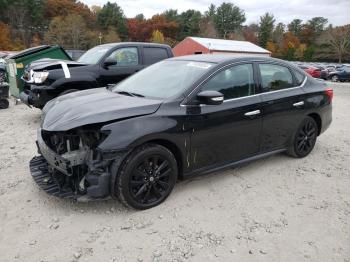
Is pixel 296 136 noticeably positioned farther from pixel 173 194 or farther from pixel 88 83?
pixel 88 83

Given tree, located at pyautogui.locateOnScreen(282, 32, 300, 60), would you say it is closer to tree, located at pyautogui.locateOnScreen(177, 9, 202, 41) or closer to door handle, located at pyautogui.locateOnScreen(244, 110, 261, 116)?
tree, located at pyautogui.locateOnScreen(177, 9, 202, 41)

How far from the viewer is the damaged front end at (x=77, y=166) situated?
132 inches

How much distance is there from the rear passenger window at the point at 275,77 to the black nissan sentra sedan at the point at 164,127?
0.05ft

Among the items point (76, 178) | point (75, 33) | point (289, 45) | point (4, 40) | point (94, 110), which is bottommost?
point (76, 178)

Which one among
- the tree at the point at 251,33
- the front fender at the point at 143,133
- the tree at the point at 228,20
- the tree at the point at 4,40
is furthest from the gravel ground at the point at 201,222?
the tree at the point at 228,20

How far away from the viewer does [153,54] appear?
8.46 meters

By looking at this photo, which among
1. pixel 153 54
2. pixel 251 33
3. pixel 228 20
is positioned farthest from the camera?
pixel 228 20

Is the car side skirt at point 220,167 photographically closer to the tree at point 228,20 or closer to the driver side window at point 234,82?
the driver side window at point 234,82

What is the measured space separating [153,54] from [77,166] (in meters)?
5.46

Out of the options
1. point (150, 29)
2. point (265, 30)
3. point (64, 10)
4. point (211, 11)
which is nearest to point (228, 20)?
point (211, 11)

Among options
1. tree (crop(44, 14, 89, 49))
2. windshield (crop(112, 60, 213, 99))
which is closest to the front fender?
windshield (crop(112, 60, 213, 99))

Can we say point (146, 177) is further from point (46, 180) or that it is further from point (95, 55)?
point (95, 55)

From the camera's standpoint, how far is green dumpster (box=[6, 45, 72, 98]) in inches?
351

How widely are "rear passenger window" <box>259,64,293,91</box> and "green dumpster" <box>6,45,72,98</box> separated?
650 centimetres
